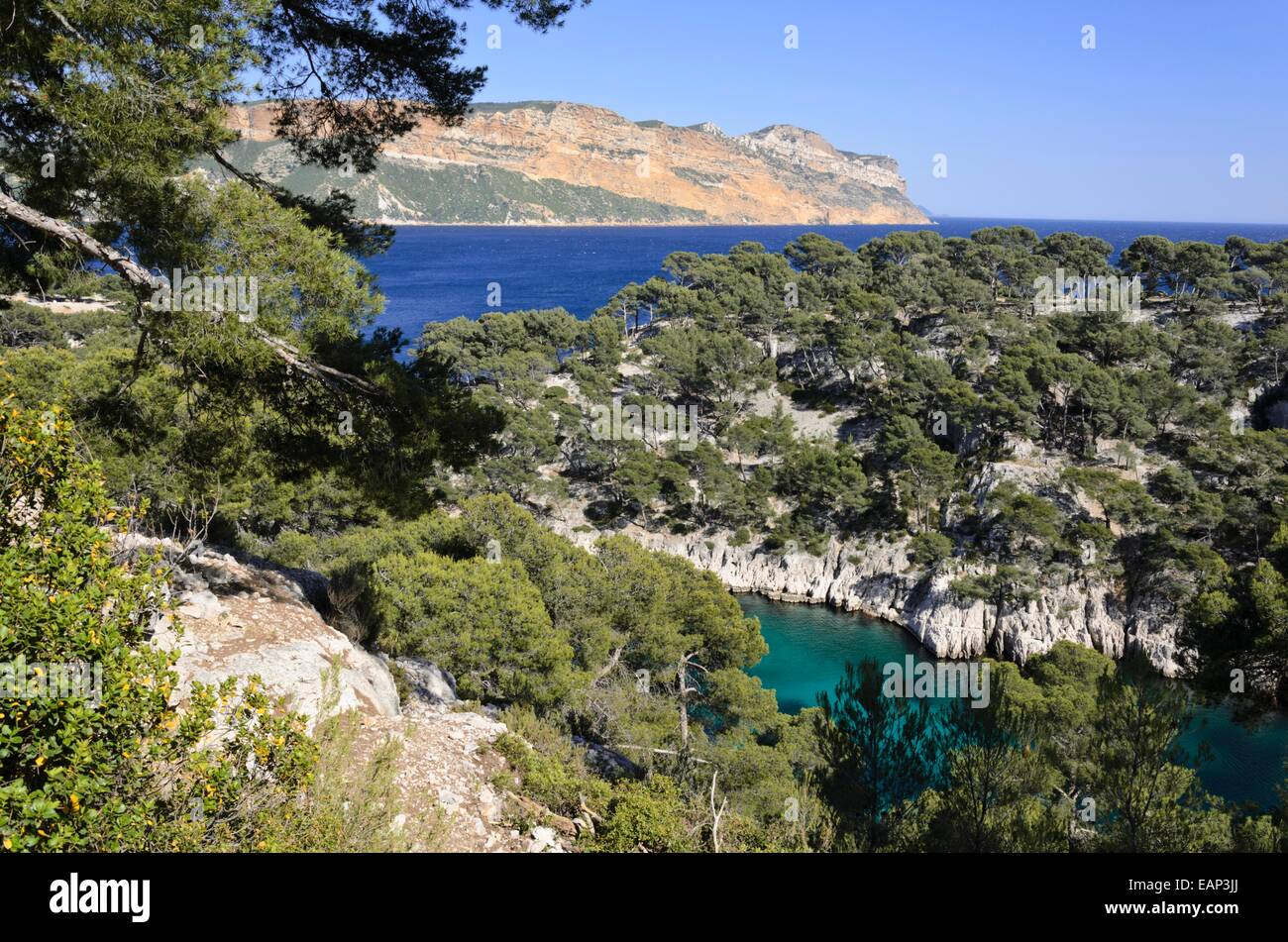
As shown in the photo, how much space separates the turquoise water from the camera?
19750 millimetres

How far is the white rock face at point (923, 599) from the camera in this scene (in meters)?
24.8

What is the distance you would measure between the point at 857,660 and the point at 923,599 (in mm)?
4072

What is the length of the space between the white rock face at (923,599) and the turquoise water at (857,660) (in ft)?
2.48

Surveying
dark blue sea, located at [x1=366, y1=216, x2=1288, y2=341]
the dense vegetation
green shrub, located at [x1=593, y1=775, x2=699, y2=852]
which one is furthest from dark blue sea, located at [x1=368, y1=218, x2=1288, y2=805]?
green shrub, located at [x1=593, y1=775, x2=699, y2=852]

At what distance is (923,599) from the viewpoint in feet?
90.9

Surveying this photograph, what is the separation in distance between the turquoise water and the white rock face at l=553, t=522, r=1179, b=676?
75cm

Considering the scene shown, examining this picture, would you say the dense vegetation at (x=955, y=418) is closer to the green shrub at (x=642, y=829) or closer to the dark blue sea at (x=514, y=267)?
the dark blue sea at (x=514, y=267)

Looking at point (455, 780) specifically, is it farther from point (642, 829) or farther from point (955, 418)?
point (955, 418)

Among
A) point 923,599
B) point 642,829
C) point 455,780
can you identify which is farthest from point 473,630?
point 923,599

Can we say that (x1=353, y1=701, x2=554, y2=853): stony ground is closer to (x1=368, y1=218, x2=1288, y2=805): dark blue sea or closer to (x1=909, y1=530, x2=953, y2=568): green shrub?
(x1=368, y1=218, x2=1288, y2=805): dark blue sea

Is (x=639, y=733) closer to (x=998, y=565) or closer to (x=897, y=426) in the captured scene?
(x=998, y=565)

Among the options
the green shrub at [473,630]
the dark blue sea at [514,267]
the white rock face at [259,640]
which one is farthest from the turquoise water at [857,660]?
the dark blue sea at [514,267]
